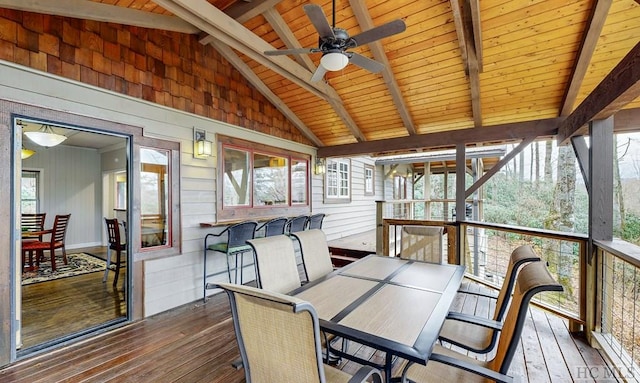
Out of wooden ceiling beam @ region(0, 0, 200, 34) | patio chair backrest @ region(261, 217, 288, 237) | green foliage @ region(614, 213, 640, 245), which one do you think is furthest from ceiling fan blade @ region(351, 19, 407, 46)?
green foliage @ region(614, 213, 640, 245)

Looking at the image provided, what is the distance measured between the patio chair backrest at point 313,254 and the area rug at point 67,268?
518 centimetres

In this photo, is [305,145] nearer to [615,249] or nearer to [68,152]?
[615,249]

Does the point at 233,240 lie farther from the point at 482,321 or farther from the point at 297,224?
the point at 482,321

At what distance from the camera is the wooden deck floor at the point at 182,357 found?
2.39 metres

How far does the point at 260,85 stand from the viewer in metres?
5.25

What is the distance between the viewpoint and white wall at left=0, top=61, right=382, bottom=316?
2746mm

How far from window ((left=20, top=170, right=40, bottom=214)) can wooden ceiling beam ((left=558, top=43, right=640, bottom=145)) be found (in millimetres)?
10921

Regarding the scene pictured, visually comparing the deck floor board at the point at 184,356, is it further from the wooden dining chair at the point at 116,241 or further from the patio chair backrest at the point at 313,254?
the wooden dining chair at the point at 116,241

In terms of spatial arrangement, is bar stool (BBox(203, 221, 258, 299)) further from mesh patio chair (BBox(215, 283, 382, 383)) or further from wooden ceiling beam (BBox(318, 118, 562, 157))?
wooden ceiling beam (BBox(318, 118, 562, 157))

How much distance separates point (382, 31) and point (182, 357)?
3.52m

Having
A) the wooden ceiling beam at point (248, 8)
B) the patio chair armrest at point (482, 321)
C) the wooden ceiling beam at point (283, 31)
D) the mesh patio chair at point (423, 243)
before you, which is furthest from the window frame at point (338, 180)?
the patio chair armrest at point (482, 321)

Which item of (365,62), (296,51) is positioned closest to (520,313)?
(365,62)

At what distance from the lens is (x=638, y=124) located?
3820 mm

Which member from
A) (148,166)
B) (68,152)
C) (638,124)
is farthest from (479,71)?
(68,152)
